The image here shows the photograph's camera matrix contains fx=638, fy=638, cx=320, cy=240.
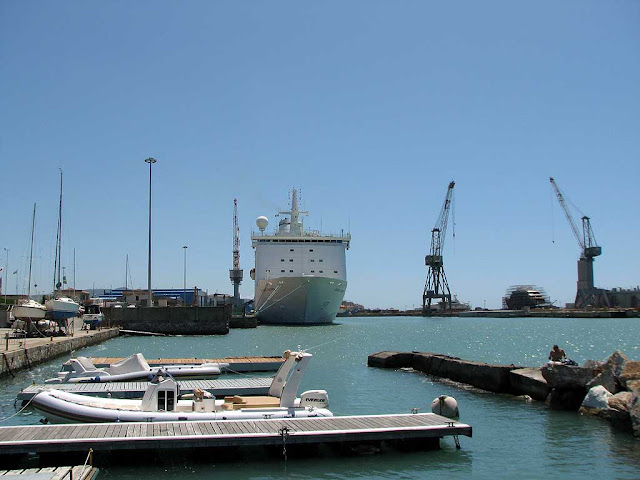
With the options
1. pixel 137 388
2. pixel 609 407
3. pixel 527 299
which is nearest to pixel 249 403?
pixel 137 388

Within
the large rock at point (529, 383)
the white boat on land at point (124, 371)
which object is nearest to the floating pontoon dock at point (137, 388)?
the white boat on land at point (124, 371)

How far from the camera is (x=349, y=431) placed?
1226cm

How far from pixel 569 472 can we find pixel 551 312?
134105 mm

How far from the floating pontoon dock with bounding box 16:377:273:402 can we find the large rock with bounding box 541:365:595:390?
8827 millimetres

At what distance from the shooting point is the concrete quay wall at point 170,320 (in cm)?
5931

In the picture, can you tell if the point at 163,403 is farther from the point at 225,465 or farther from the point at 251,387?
the point at 251,387

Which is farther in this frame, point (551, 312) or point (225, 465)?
point (551, 312)

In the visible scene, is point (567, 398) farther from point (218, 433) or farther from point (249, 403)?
point (218, 433)

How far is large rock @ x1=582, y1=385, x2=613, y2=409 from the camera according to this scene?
53.5 ft

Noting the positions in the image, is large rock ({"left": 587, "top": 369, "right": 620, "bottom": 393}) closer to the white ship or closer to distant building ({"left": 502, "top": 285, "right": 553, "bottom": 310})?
the white ship

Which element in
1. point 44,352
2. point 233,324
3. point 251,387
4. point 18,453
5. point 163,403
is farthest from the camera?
point 233,324

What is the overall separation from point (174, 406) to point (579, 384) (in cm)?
1108

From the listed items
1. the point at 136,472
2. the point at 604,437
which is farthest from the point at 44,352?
the point at 604,437

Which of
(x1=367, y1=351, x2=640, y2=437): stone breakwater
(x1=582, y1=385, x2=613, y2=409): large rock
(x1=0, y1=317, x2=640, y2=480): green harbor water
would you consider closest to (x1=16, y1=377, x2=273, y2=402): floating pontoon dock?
(x1=0, y1=317, x2=640, y2=480): green harbor water
